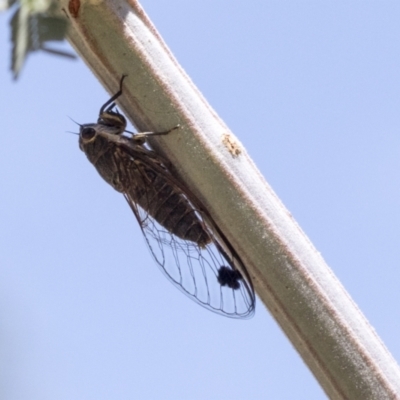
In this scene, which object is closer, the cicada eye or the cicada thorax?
the cicada thorax

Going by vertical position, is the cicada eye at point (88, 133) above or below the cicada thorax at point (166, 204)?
above

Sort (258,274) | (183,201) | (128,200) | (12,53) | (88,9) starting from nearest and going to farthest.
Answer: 1. (12,53)
2. (258,274)
3. (88,9)
4. (183,201)
5. (128,200)

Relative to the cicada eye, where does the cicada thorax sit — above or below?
below

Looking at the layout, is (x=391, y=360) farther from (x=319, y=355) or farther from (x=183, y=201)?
(x=183, y=201)

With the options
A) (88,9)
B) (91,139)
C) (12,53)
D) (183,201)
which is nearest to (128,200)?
(91,139)

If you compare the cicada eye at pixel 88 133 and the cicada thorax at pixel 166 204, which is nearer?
the cicada thorax at pixel 166 204

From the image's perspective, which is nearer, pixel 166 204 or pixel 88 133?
pixel 166 204

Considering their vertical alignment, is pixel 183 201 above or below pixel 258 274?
above

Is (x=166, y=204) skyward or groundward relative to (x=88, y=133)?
groundward
